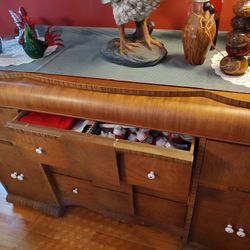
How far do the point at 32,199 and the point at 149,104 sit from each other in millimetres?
899

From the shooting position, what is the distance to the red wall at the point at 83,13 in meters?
0.91

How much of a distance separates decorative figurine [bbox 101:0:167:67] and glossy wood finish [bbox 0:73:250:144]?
0.12 m

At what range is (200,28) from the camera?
2.20 ft

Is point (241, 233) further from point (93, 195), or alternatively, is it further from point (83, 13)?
point (83, 13)

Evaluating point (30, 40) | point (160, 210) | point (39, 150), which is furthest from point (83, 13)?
point (160, 210)

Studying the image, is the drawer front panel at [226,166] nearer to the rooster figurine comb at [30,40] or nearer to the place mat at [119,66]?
the place mat at [119,66]

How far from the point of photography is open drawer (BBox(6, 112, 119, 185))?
0.68 metres

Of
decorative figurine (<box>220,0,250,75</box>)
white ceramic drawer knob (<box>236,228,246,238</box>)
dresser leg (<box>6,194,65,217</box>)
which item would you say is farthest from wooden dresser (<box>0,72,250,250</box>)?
dresser leg (<box>6,194,65,217</box>)

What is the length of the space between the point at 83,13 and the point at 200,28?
1.87 ft

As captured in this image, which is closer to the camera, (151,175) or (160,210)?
(151,175)

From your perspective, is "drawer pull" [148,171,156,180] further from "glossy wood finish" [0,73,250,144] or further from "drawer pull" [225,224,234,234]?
"drawer pull" [225,224,234,234]

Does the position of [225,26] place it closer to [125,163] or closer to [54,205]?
[125,163]

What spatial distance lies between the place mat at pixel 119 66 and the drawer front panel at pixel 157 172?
0.69ft

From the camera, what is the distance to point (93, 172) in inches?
30.9
